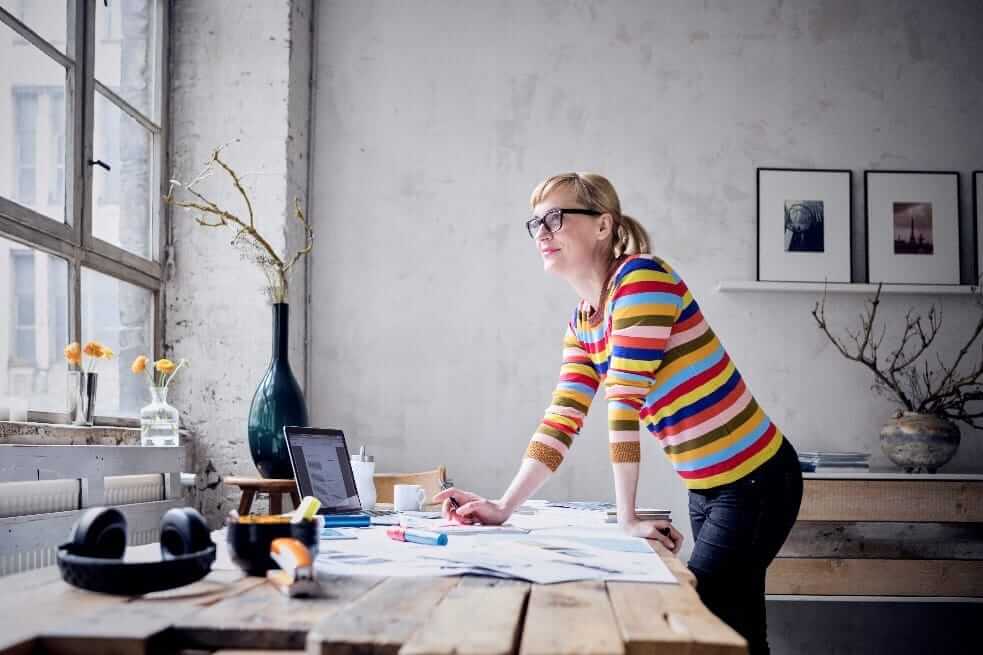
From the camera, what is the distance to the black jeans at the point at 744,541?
5.80ft

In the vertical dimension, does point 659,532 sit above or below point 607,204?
below

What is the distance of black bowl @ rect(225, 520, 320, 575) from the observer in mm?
1220

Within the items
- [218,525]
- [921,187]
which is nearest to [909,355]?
[921,187]

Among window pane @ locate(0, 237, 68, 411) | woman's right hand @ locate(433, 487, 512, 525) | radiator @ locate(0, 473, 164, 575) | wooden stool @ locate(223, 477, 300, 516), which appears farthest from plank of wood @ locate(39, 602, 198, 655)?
window pane @ locate(0, 237, 68, 411)

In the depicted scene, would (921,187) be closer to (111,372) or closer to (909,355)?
(909,355)

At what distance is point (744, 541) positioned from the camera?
70.4 inches

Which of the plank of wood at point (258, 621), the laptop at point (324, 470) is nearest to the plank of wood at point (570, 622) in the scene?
the plank of wood at point (258, 621)

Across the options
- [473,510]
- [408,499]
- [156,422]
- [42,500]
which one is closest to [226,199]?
[156,422]

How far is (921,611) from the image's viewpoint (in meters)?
3.99

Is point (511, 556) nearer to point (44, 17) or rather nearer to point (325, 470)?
point (325, 470)

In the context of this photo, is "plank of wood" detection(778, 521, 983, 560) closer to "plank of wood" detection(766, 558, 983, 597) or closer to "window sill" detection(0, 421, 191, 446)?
"plank of wood" detection(766, 558, 983, 597)

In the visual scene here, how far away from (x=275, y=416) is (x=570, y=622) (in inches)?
63.7

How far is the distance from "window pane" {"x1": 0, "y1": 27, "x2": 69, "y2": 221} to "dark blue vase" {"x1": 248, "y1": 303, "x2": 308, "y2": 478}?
93 cm

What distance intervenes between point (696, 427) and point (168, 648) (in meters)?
1.14
